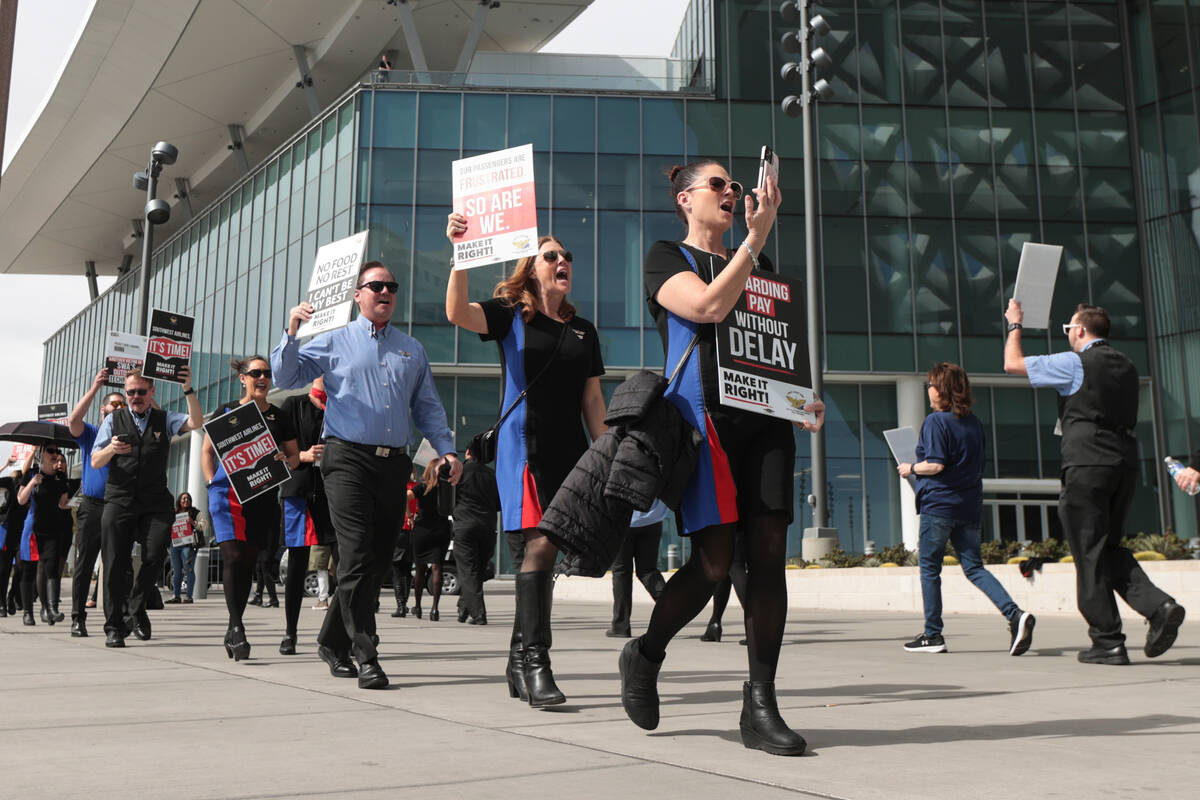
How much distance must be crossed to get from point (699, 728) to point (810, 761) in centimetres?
71

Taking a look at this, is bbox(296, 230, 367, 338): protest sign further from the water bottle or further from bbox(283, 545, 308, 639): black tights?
the water bottle

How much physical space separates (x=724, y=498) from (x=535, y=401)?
1489mm

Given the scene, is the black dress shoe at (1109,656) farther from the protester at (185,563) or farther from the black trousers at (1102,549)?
the protester at (185,563)

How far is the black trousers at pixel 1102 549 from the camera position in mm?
6445

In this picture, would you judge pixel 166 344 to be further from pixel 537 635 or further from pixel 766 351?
pixel 766 351

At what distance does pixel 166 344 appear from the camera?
10180 mm

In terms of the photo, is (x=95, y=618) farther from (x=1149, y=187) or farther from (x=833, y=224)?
(x=1149, y=187)

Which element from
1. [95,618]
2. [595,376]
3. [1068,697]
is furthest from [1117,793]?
[95,618]

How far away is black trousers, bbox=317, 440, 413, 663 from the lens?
5.26 metres

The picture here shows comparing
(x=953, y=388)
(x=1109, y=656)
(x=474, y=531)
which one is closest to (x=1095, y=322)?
(x=953, y=388)

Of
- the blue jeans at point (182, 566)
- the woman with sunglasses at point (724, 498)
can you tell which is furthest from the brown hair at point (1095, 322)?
the blue jeans at point (182, 566)

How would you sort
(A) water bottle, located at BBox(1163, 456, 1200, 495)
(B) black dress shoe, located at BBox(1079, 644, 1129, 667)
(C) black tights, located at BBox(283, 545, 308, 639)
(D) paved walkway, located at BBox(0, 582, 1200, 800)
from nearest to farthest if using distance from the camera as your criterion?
(D) paved walkway, located at BBox(0, 582, 1200, 800)
(A) water bottle, located at BBox(1163, 456, 1200, 495)
(B) black dress shoe, located at BBox(1079, 644, 1129, 667)
(C) black tights, located at BBox(283, 545, 308, 639)

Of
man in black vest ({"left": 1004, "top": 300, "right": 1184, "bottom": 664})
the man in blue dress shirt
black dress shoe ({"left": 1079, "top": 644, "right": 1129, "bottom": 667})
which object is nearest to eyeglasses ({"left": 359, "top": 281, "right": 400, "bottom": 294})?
the man in blue dress shirt

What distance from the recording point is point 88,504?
29.7 feet
